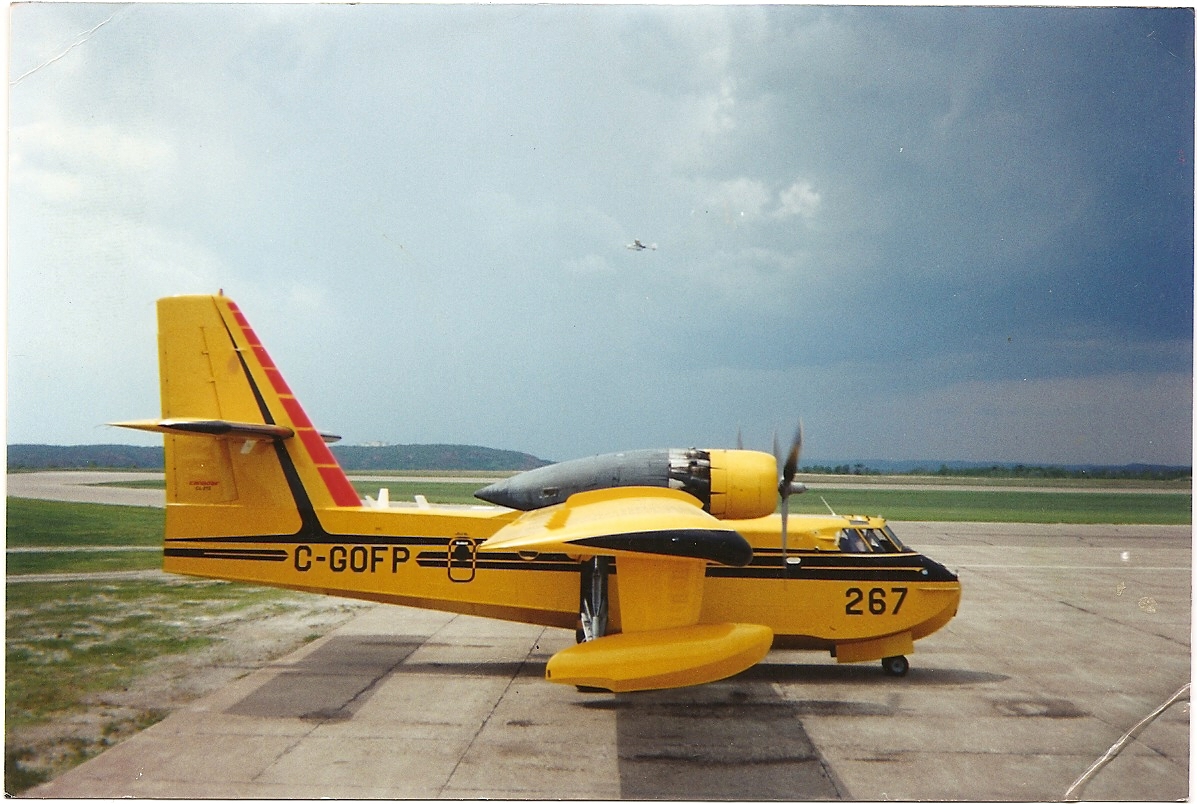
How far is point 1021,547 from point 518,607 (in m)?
20.7

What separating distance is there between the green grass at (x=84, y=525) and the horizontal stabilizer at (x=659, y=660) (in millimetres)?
14501

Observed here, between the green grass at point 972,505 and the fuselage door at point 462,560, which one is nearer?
the fuselage door at point 462,560

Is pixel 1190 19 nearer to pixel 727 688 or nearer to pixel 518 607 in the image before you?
pixel 727 688

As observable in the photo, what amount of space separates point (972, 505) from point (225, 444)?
32.6 m

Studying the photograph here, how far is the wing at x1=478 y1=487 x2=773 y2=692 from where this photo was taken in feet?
22.8

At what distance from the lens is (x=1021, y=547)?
78.0 feet

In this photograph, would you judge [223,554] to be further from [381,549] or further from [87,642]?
[87,642]

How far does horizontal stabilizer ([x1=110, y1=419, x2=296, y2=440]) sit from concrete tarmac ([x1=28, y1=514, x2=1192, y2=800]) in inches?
129

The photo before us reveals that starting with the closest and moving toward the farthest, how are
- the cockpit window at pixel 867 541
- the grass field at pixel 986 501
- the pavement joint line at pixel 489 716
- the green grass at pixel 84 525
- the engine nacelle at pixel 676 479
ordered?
the pavement joint line at pixel 489 716
the engine nacelle at pixel 676 479
the cockpit window at pixel 867 541
the grass field at pixel 986 501
the green grass at pixel 84 525

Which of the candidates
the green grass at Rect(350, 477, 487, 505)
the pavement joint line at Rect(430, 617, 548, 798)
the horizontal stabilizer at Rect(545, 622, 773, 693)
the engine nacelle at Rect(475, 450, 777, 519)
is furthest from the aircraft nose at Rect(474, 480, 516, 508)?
the green grass at Rect(350, 477, 487, 505)

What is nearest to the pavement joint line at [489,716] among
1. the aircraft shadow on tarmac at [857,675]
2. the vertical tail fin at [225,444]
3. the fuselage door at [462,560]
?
the fuselage door at [462,560]

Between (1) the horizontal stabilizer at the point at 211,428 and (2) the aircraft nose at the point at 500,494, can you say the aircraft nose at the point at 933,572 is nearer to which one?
(2) the aircraft nose at the point at 500,494

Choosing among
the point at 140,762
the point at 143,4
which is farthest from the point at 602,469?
the point at 143,4

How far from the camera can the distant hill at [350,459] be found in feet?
31.7
